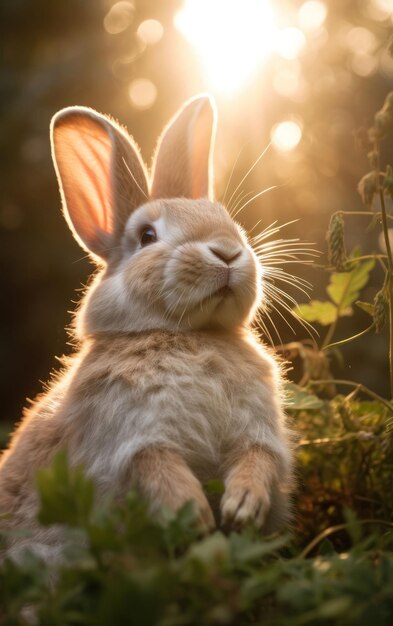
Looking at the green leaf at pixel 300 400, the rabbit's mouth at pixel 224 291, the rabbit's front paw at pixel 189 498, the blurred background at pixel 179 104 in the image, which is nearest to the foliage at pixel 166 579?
the rabbit's front paw at pixel 189 498

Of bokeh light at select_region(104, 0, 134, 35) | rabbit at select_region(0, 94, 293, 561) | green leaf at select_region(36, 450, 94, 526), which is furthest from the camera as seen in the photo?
bokeh light at select_region(104, 0, 134, 35)

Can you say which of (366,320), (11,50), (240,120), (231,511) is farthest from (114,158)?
(11,50)

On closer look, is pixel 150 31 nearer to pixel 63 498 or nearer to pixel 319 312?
pixel 319 312

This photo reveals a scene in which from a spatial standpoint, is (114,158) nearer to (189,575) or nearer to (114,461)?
(114,461)

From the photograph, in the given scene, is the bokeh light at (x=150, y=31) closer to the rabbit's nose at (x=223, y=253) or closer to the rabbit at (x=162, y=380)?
the rabbit at (x=162, y=380)

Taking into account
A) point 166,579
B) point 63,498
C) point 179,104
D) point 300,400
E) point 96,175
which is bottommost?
point 300,400

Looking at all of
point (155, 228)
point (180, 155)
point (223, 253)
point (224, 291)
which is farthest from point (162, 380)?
point (180, 155)

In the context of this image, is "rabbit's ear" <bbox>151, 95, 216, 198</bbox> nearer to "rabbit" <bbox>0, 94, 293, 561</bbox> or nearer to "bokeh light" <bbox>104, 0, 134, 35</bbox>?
"rabbit" <bbox>0, 94, 293, 561</bbox>

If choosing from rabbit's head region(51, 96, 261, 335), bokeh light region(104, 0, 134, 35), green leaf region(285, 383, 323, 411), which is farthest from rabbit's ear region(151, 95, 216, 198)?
bokeh light region(104, 0, 134, 35)
